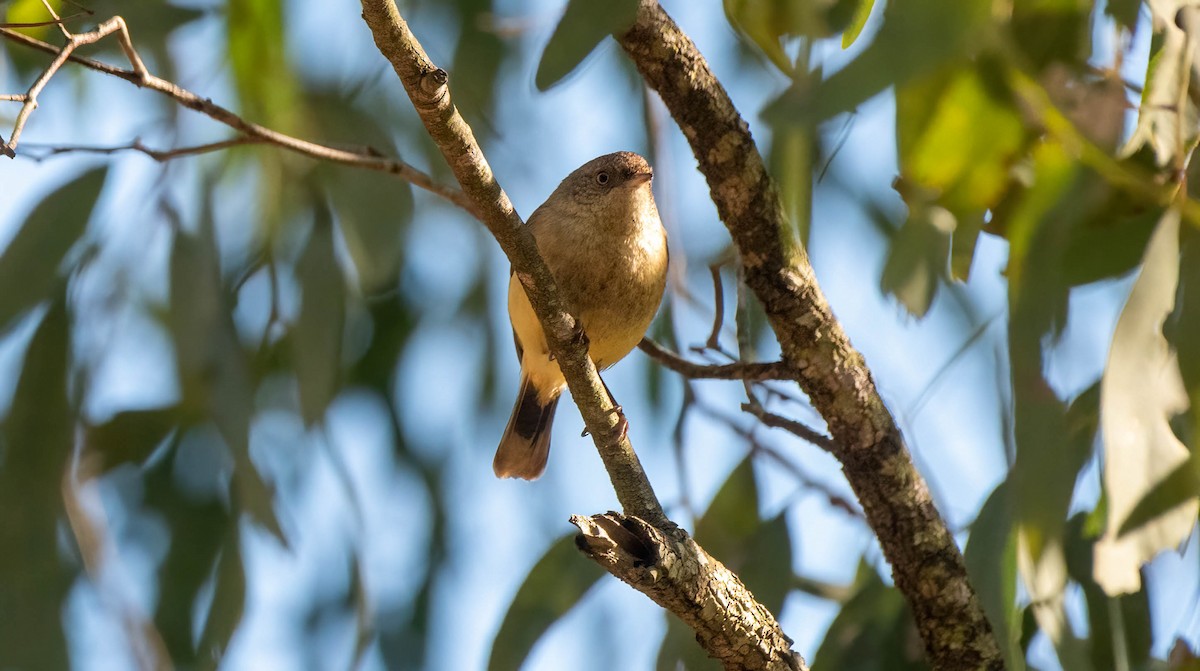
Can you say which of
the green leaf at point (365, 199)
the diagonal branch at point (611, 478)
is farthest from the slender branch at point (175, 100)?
the diagonal branch at point (611, 478)

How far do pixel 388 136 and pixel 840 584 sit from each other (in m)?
1.67

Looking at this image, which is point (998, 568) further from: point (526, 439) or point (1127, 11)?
point (526, 439)

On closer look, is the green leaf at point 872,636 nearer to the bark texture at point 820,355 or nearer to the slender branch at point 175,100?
the bark texture at point 820,355

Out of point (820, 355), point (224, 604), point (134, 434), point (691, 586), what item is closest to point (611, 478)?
point (691, 586)

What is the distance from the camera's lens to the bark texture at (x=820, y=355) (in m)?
2.25

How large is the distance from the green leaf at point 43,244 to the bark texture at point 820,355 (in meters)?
1.46

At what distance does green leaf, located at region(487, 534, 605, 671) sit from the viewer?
104 inches

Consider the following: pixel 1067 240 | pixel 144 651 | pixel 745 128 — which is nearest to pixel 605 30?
pixel 745 128

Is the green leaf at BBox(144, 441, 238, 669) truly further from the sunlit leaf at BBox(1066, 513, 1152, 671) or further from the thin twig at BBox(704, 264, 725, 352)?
the sunlit leaf at BBox(1066, 513, 1152, 671)

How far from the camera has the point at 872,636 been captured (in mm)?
2709

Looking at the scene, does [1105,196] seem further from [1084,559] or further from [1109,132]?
[1084,559]

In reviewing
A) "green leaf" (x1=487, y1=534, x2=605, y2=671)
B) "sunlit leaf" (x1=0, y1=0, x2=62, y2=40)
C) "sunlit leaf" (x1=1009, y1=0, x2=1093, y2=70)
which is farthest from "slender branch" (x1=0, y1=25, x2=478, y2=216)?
Answer: "sunlit leaf" (x1=1009, y1=0, x2=1093, y2=70)

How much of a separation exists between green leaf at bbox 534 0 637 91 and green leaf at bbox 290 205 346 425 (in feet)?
3.97

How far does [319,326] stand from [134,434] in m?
0.65
